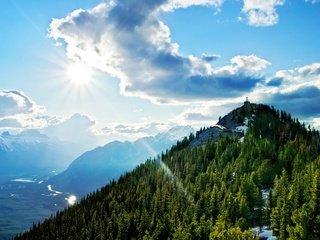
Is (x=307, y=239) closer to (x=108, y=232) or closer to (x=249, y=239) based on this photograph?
(x=249, y=239)

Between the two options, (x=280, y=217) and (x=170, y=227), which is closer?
(x=280, y=217)

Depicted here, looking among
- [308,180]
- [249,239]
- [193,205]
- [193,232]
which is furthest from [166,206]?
[249,239]

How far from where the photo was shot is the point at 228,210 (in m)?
158

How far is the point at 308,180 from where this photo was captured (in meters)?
152

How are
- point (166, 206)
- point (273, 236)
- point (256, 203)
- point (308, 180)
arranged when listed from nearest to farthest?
point (273, 236) → point (308, 180) → point (256, 203) → point (166, 206)

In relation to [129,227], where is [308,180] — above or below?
above

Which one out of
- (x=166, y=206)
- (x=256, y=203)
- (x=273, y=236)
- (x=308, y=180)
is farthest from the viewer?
(x=166, y=206)

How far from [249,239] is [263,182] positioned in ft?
293

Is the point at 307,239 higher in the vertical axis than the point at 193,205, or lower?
lower

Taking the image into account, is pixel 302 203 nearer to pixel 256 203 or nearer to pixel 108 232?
pixel 256 203

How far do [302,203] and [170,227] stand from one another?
54760 mm

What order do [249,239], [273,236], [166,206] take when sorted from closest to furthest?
[249,239]
[273,236]
[166,206]

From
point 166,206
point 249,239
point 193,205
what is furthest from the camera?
point 166,206

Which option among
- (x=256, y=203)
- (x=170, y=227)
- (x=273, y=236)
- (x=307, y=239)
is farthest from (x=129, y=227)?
(x=307, y=239)
